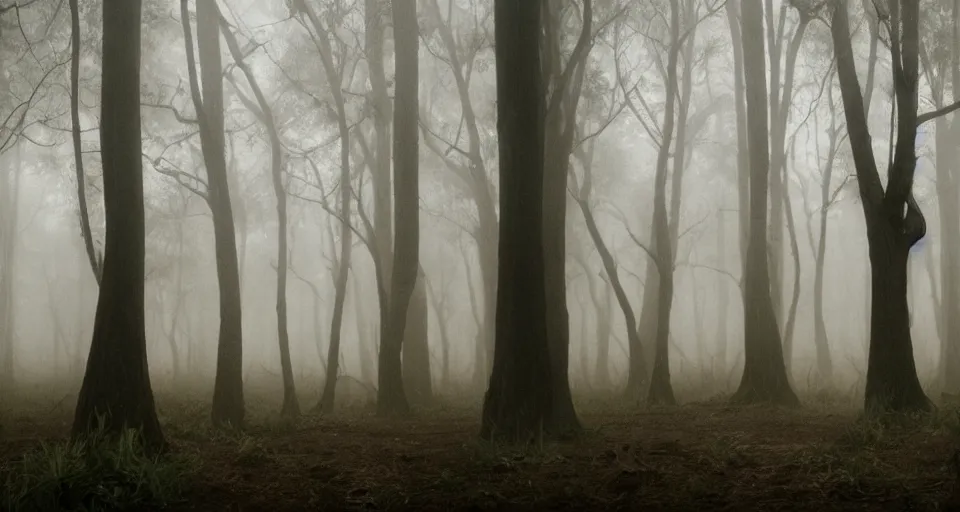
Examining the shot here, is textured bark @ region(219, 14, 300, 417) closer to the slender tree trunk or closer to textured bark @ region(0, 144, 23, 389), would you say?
the slender tree trunk

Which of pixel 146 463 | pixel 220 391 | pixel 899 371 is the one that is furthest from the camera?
pixel 220 391

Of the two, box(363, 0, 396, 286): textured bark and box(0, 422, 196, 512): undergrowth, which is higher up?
box(363, 0, 396, 286): textured bark

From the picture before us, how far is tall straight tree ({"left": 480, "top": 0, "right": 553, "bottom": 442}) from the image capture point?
8156mm

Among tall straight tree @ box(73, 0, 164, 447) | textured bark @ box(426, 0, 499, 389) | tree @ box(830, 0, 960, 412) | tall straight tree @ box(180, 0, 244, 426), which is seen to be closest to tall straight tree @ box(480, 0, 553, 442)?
tall straight tree @ box(73, 0, 164, 447)

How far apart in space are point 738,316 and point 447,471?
144 ft

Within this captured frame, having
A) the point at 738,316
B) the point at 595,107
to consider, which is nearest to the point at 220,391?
the point at 595,107

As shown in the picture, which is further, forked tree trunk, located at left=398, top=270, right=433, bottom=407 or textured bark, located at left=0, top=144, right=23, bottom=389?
textured bark, located at left=0, top=144, right=23, bottom=389

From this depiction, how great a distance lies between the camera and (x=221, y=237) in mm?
11352

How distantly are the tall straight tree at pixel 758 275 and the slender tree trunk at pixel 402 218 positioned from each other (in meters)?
5.78

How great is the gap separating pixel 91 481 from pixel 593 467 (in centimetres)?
433

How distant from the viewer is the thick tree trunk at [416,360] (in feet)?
48.4

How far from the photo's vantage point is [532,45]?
27.5 ft

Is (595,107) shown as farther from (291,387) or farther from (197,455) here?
(197,455)

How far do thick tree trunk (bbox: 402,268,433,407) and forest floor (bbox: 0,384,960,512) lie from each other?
4.62 m
